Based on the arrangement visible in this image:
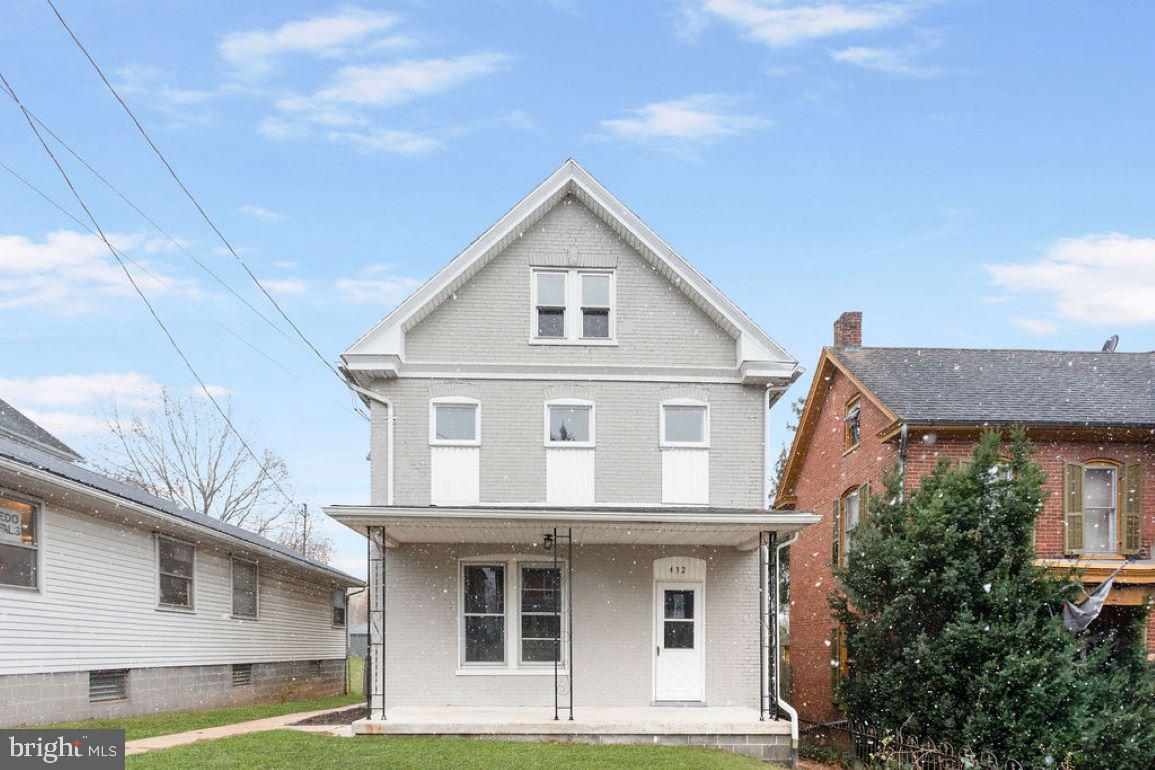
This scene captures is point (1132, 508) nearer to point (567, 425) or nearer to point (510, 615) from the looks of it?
point (567, 425)

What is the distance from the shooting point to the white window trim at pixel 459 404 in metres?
16.0

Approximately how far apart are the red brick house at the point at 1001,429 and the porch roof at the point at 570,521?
12.4ft

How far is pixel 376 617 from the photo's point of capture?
616 inches

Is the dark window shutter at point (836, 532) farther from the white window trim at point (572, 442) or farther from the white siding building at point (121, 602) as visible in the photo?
the white siding building at point (121, 602)

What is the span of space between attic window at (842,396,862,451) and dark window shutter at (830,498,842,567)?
4.37 ft

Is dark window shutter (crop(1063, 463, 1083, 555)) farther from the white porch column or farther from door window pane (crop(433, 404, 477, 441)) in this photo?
the white porch column

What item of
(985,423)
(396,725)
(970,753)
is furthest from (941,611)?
(396,725)

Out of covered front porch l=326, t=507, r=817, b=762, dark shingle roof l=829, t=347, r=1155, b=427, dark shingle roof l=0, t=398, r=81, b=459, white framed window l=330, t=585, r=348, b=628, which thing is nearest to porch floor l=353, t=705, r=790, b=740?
covered front porch l=326, t=507, r=817, b=762

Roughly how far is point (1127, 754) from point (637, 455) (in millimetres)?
7905

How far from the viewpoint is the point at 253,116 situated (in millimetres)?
15172

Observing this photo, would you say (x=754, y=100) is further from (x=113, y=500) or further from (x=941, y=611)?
(x=113, y=500)

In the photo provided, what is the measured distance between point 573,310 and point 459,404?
237 centimetres

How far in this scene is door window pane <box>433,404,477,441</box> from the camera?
52.7 ft

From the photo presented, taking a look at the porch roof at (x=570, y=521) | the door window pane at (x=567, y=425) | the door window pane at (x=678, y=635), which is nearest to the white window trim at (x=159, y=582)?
the porch roof at (x=570, y=521)
